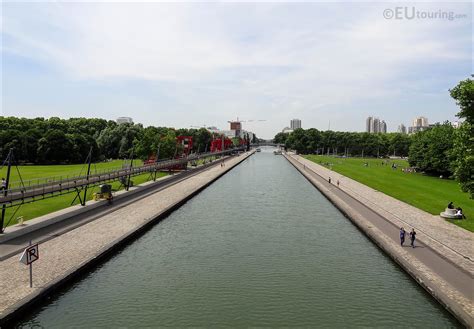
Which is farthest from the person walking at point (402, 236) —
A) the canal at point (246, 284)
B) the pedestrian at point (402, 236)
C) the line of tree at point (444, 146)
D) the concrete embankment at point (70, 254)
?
the concrete embankment at point (70, 254)

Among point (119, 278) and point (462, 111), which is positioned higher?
point (462, 111)

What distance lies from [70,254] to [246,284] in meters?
11.3

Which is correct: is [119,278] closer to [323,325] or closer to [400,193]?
[323,325]

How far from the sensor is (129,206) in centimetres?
4316

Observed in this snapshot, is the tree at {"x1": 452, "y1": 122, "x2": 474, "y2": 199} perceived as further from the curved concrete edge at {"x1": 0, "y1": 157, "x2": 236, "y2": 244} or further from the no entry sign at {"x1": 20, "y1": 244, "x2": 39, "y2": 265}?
the curved concrete edge at {"x1": 0, "y1": 157, "x2": 236, "y2": 244}

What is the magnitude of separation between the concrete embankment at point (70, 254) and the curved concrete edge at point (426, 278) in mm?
18919

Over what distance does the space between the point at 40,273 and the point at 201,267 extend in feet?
30.9

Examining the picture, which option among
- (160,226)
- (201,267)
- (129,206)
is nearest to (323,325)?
(201,267)

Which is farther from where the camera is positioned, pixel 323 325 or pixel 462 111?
pixel 462 111

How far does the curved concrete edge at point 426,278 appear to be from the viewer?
18.1m

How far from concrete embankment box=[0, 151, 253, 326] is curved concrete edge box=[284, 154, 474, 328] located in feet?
62.1

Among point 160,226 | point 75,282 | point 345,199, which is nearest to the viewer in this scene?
point 75,282

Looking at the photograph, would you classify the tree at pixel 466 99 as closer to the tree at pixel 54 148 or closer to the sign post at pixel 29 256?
the sign post at pixel 29 256

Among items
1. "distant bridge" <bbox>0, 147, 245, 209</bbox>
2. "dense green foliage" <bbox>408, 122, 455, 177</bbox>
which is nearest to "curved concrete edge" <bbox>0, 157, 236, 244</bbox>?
"distant bridge" <bbox>0, 147, 245, 209</bbox>
